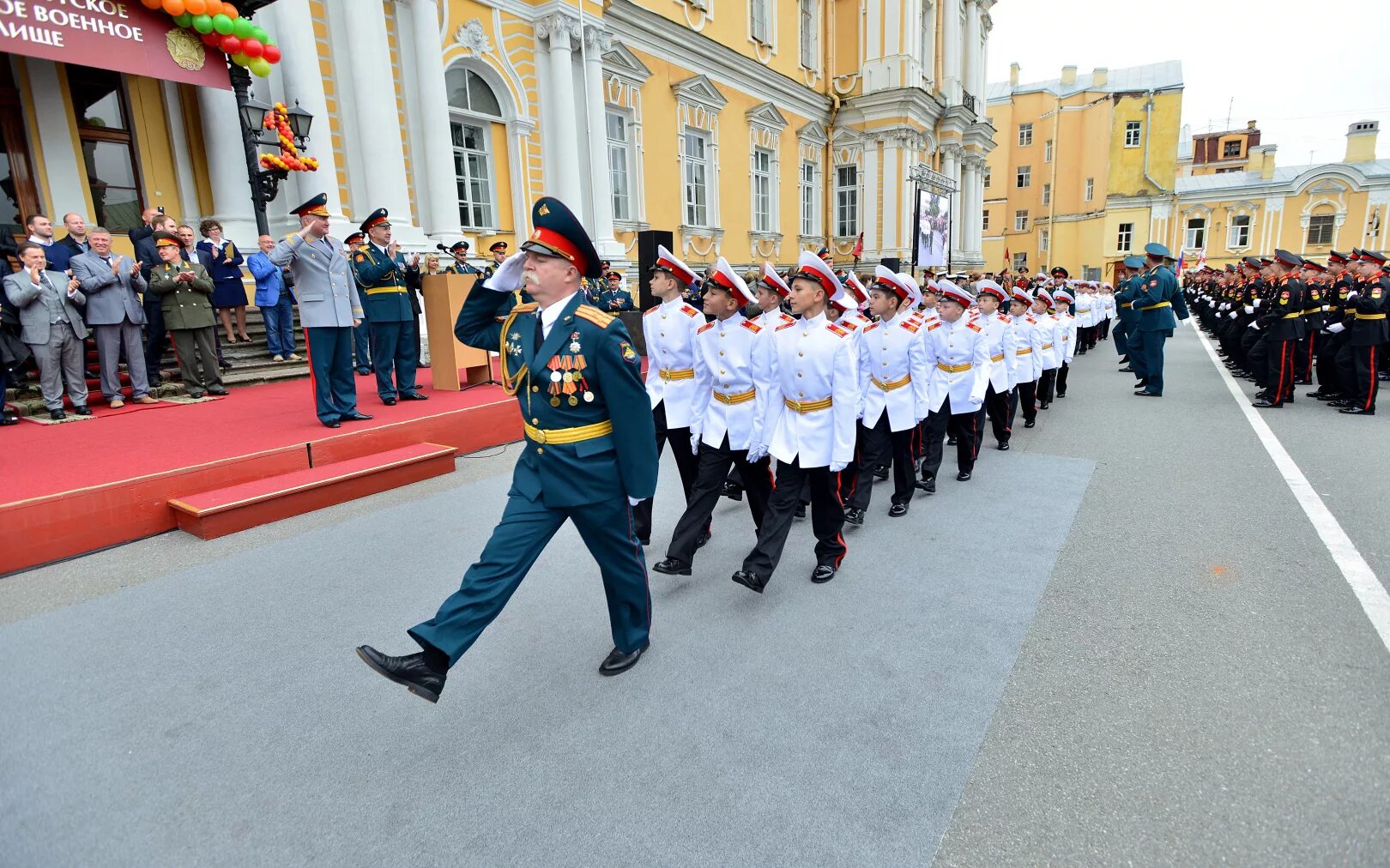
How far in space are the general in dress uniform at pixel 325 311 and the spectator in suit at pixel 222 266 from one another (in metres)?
2.93

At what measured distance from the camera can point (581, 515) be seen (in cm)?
302

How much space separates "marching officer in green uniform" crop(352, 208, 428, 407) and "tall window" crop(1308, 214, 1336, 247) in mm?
54329

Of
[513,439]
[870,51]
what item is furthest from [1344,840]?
[870,51]

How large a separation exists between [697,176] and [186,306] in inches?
564

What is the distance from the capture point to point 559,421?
2.96 metres

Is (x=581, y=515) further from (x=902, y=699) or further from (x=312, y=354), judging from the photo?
(x=312, y=354)

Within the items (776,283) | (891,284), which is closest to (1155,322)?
(891,284)

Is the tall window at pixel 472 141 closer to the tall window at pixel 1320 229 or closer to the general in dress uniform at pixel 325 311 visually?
the general in dress uniform at pixel 325 311

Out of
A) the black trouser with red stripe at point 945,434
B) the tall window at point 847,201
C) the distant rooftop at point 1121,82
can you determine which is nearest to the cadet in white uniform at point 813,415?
the black trouser with red stripe at point 945,434

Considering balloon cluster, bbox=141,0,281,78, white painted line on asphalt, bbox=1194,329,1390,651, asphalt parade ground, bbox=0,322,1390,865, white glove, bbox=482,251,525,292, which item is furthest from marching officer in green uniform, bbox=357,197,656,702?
balloon cluster, bbox=141,0,281,78

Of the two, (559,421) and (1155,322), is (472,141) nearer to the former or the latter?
(1155,322)

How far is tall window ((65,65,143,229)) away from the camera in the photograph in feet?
30.3

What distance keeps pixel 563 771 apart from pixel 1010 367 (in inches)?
250

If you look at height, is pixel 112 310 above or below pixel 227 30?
below
